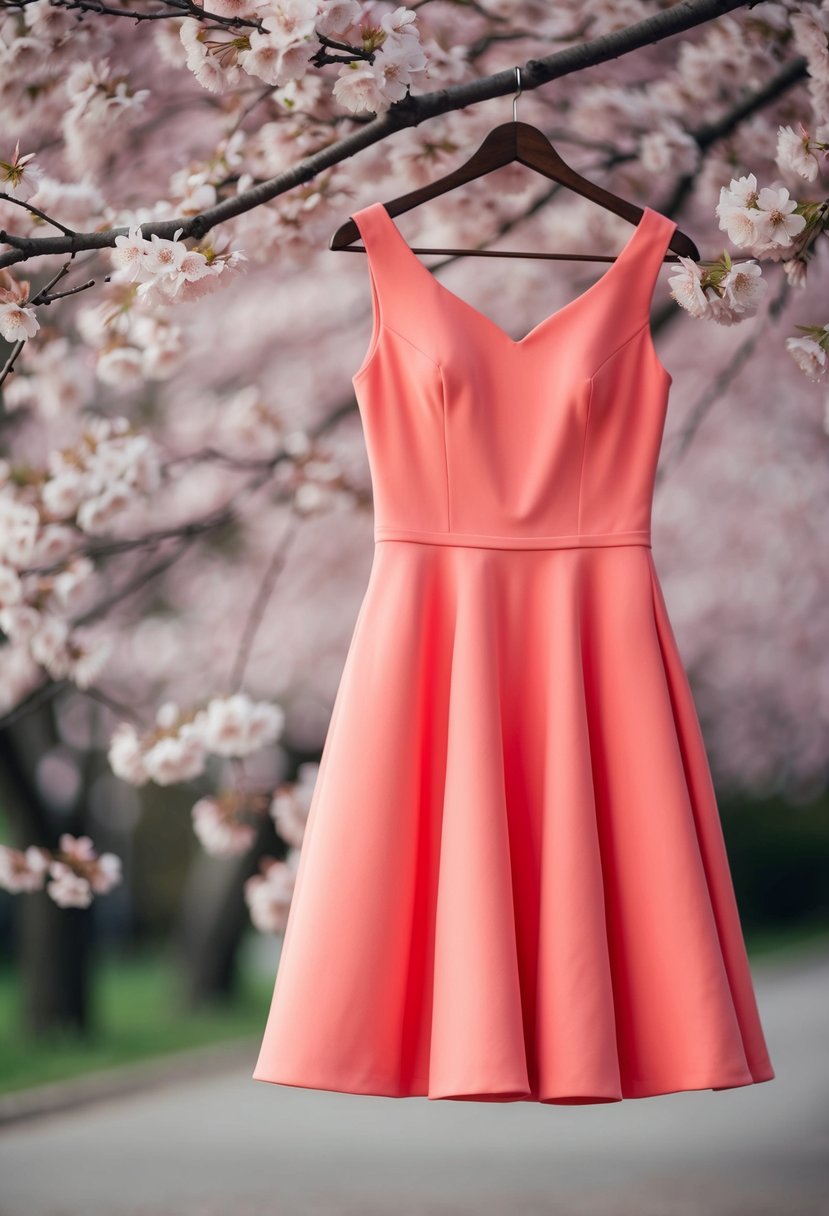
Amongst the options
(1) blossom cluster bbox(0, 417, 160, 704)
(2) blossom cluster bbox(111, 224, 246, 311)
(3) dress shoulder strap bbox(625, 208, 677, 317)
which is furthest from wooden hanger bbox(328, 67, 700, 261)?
(1) blossom cluster bbox(0, 417, 160, 704)

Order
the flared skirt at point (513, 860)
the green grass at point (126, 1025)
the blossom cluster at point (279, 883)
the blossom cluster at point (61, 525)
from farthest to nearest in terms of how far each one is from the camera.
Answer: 1. the green grass at point (126, 1025)
2. the blossom cluster at point (279, 883)
3. the blossom cluster at point (61, 525)
4. the flared skirt at point (513, 860)

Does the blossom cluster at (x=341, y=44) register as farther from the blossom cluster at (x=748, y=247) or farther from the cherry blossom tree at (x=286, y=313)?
the blossom cluster at (x=748, y=247)

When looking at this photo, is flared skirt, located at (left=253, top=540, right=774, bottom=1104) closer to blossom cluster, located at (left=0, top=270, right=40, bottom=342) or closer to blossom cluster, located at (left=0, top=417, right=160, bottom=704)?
blossom cluster, located at (left=0, top=270, right=40, bottom=342)

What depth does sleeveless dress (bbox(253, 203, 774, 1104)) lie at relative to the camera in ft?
3.67

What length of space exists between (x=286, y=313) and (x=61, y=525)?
1.91 m

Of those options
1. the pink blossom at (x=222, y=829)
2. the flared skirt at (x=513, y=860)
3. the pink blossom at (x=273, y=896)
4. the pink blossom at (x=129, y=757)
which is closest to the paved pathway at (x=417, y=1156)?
the pink blossom at (x=273, y=896)

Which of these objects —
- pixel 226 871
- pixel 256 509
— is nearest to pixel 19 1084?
pixel 226 871

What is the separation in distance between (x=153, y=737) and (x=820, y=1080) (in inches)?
109

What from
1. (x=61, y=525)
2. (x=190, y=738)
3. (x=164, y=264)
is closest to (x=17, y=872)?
(x=190, y=738)

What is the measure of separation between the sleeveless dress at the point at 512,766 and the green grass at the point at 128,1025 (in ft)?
10.3

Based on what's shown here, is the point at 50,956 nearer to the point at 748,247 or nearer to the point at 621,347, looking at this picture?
the point at 621,347

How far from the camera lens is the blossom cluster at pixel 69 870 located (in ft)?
6.60

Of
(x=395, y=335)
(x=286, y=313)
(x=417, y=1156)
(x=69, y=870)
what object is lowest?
(x=417, y=1156)

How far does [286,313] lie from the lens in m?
3.75
